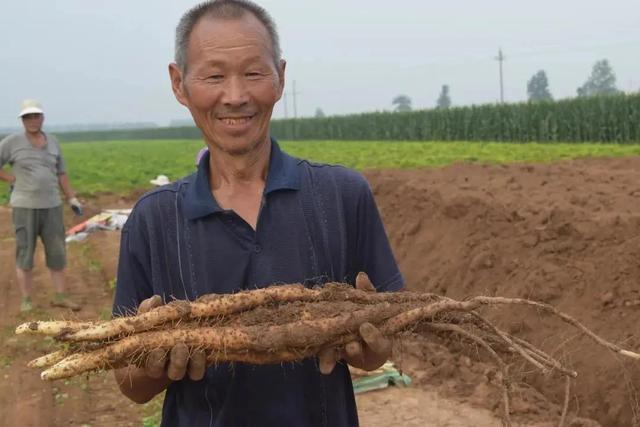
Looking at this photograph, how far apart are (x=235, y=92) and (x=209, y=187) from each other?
28 centimetres

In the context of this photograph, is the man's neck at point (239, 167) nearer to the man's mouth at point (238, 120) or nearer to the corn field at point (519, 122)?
the man's mouth at point (238, 120)

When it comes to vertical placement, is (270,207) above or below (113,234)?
above

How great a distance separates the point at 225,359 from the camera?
206cm

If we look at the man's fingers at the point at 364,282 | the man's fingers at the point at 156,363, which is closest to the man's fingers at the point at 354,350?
the man's fingers at the point at 364,282

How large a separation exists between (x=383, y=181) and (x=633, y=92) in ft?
65.0

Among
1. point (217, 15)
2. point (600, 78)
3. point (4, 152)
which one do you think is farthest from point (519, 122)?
point (600, 78)

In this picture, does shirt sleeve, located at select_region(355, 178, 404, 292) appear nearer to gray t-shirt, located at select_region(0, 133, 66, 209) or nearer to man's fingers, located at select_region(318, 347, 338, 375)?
man's fingers, located at select_region(318, 347, 338, 375)

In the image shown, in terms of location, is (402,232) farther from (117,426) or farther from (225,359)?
(225,359)

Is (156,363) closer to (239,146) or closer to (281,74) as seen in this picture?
(239,146)

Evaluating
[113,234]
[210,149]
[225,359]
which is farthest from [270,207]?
[113,234]

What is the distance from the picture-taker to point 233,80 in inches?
77.1

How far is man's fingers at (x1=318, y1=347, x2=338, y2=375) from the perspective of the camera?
77.4 inches

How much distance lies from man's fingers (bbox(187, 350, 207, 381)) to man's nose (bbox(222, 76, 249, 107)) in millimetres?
684

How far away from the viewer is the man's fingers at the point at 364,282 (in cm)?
198
